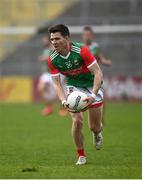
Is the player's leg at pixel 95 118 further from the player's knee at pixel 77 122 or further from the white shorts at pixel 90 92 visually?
the player's knee at pixel 77 122

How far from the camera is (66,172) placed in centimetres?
904

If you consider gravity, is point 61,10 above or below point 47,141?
below

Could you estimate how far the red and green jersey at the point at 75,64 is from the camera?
9.88 meters

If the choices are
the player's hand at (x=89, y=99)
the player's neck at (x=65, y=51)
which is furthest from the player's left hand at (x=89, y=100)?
the player's neck at (x=65, y=51)

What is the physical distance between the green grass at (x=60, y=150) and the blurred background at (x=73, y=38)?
1005 centimetres

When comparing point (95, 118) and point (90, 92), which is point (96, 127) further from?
point (90, 92)

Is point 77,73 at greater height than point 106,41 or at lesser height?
greater

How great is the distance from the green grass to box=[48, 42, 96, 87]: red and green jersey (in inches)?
49.6

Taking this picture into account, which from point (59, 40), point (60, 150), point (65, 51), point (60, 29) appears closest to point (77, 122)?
point (65, 51)

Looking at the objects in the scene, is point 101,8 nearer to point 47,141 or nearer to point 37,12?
point 37,12

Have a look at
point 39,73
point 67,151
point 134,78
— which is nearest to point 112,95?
point 134,78

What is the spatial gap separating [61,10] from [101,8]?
225 cm

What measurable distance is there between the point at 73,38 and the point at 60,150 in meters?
22.3

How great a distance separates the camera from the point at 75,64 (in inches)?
393
